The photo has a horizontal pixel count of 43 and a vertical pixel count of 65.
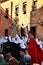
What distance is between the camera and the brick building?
82.6 ft

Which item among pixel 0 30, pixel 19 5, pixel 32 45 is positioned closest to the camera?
pixel 32 45

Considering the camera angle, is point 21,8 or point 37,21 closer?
point 37,21

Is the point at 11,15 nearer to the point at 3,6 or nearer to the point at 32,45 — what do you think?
the point at 3,6

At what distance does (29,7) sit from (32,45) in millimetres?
18656

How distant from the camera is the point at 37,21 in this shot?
25.9 m

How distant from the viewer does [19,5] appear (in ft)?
98.6

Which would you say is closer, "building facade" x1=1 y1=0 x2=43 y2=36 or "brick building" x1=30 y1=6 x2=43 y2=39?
"brick building" x1=30 y1=6 x2=43 y2=39

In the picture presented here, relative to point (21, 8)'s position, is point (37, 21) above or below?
below

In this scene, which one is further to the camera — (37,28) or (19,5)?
(19,5)

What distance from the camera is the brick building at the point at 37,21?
82.6 ft

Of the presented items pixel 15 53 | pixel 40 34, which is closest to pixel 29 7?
pixel 40 34

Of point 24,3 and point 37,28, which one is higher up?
point 24,3

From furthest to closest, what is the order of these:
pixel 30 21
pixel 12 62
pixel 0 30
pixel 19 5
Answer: pixel 0 30
pixel 19 5
pixel 30 21
pixel 12 62

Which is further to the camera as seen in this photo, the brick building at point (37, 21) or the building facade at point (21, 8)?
the building facade at point (21, 8)
